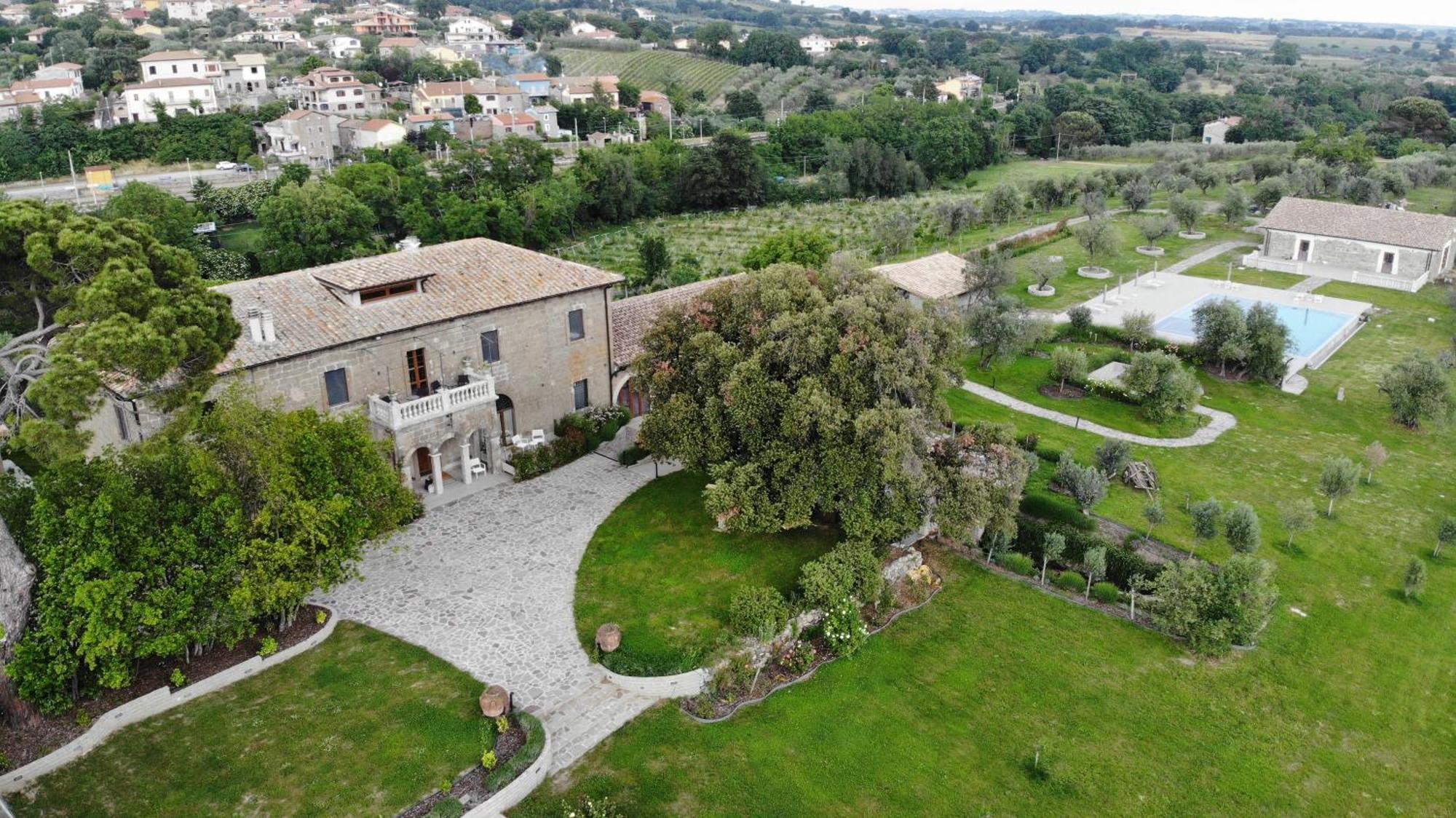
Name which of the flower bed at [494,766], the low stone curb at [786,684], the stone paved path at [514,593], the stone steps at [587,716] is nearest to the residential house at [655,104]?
the stone paved path at [514,593]

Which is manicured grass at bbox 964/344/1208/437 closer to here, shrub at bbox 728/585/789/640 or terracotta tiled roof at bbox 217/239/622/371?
shrub at bbox 728/585/789/640

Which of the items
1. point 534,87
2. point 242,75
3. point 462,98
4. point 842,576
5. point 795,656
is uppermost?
point 242,75

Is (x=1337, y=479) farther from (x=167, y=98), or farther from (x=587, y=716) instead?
(x=167, y=98)

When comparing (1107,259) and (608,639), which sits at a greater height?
(1107,259)

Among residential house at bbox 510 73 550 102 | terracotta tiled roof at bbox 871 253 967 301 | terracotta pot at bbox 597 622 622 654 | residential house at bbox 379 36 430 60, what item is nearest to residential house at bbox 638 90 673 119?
residential house at bbox 510 73 550 102

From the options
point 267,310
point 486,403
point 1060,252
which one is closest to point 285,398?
point 267,310

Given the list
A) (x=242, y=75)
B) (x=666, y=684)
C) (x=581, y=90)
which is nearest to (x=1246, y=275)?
(x=666, y=684)
